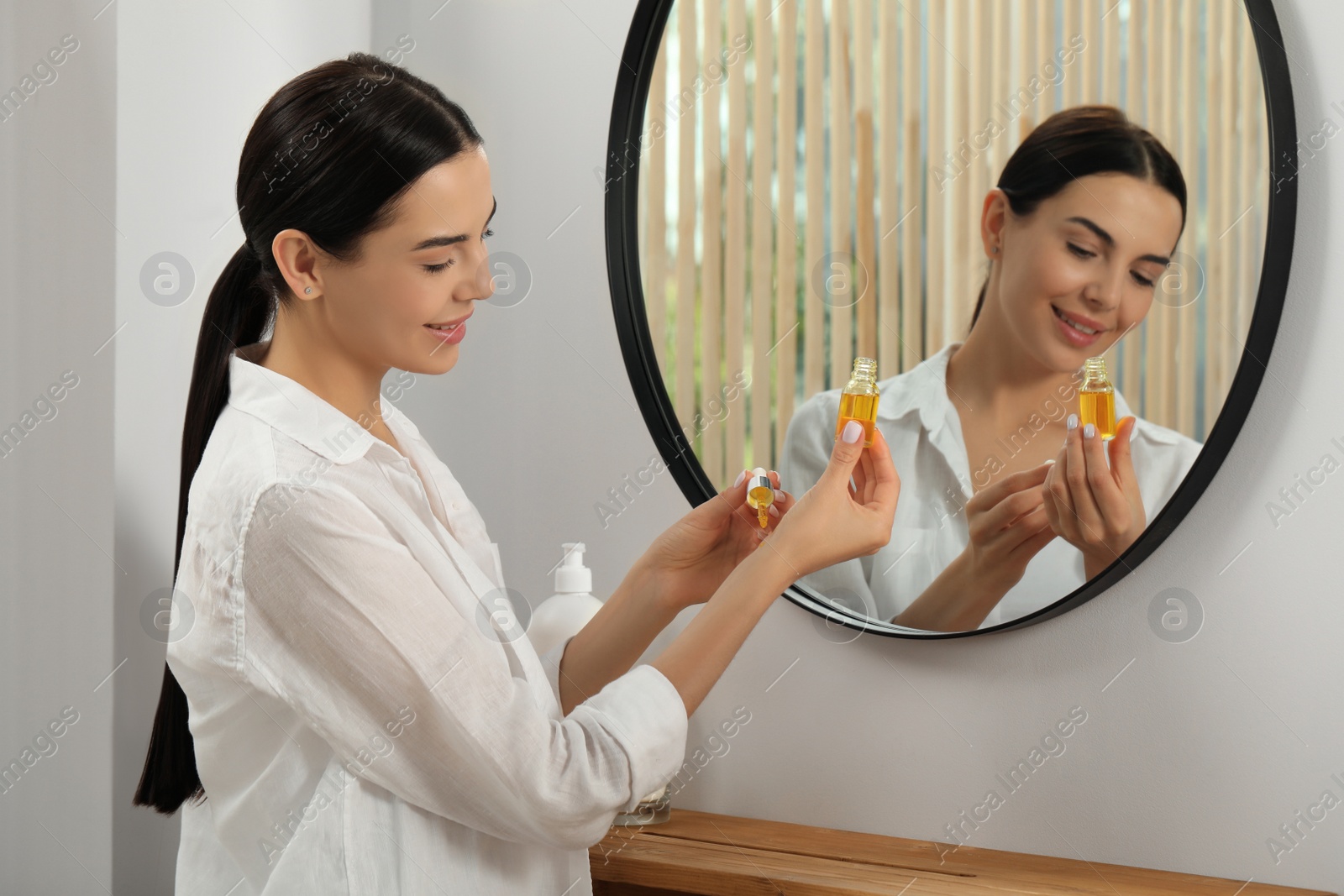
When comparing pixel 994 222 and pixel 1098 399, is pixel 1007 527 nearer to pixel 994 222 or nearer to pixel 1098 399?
pixel 1098 399

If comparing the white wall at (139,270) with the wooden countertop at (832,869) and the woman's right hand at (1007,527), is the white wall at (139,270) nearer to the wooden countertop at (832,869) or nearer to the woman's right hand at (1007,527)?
the wooden countertop at (832,869)

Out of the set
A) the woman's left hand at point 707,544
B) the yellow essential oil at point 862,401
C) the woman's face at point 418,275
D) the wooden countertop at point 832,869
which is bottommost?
the wooden countertop at point 832,869

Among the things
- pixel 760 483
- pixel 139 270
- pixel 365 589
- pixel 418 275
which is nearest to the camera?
pixel 365 589

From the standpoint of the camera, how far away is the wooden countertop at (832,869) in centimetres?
79

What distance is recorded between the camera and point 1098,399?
2.67 feet

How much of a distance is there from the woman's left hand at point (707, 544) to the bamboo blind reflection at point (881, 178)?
0.10 meters

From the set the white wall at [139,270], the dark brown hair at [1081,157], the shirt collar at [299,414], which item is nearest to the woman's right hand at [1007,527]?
the dark brown hair at [1081,157]

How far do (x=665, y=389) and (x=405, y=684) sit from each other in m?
0.47

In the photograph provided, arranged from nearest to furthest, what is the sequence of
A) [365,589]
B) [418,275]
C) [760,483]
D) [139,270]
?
1. [365,589]
2. [418,275]
3. [760,483]
4. [139,270]

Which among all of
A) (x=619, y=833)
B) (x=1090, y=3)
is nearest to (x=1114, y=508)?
(x=1090, y=3)

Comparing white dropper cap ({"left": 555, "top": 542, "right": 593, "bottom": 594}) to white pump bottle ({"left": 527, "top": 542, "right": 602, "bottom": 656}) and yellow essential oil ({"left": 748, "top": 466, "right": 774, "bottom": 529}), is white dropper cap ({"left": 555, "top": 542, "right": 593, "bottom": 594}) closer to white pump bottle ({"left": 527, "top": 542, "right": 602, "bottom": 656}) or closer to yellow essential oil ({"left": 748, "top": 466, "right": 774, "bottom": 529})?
white pump bottle ({"left": 527, "top": 542, "right": 602, "bottom": 656})

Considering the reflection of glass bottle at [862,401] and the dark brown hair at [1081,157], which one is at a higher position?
the dark brown hair at [1081,157]

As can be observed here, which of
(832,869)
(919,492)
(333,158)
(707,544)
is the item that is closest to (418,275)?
(333,158)

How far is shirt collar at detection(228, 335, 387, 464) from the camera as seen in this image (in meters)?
0.71
